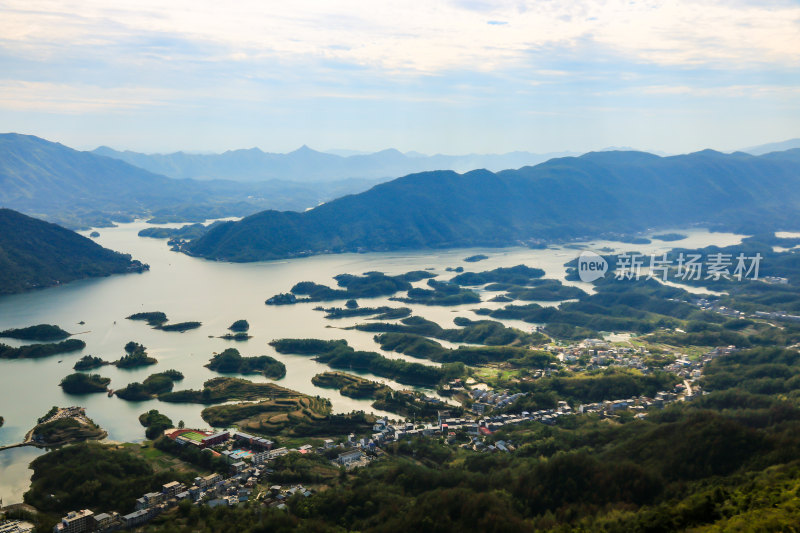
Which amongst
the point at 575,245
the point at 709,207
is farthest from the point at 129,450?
the point at 709,207

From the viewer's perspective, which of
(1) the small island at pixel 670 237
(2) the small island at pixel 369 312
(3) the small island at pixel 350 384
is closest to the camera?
(3) the small island at pixel 350 384

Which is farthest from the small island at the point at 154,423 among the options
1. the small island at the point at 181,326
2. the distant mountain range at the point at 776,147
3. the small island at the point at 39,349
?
the distant mountain range at the point at 776,147

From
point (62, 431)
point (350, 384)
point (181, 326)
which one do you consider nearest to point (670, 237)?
point (181, 326)

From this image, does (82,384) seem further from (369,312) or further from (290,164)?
(290,164)

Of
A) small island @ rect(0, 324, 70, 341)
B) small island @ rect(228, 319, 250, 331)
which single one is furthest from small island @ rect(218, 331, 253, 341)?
small island @ rect(0, 324, 70, 341)

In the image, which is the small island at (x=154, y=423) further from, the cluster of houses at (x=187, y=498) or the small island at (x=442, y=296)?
the small island at (x=442, y=296)

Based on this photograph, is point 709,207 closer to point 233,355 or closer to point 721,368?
point 721,368
